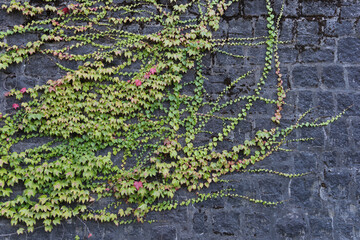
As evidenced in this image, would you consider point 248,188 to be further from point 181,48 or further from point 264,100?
point 181,48

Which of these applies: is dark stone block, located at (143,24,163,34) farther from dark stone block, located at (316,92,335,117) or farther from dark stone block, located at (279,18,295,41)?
dark stone block, located at (316,92,335,117)

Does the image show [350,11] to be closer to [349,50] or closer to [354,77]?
[349,50]

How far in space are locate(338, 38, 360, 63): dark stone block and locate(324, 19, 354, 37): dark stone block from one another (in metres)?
0.08

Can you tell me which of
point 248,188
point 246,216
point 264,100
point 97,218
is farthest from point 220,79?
point 97,218

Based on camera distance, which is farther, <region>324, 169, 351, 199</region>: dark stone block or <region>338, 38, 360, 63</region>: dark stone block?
<region>338, 38, 360, 63</region>: dark stone block

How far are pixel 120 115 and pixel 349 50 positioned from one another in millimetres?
2506

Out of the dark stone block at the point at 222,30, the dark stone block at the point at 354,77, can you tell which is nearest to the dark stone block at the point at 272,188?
the dark stone block at the point at 354,77

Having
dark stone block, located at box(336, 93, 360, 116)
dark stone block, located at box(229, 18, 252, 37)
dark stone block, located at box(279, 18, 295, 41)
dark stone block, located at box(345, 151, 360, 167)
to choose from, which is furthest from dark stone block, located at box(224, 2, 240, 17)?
dark stone block, located at box(345, 151, 360, 167)

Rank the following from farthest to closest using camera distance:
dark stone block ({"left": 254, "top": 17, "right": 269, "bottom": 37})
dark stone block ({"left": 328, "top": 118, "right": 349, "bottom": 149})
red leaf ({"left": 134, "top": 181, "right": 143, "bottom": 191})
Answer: dark stone block ({"left": 254, "top": 17, "right": 269, "bottom": 37}) < dark stone block ({"left": 328, "top": 118, "right": 349, "bottom": 149}) < red leaf ({"left": 134, "top": 181, "right": 143, "bottom": 191})

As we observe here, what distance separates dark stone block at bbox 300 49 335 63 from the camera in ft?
11.1

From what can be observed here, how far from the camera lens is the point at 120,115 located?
3344mm

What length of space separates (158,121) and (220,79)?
2.59 feet

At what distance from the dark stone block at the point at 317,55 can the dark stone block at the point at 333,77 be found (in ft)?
0.33

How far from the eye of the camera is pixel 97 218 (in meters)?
3.23
